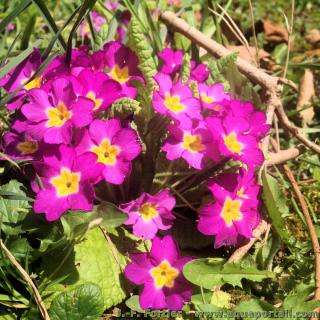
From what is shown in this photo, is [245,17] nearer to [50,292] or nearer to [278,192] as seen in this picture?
[278,192]

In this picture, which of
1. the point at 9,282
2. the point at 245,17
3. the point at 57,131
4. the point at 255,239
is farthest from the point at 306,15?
the point at 9,282

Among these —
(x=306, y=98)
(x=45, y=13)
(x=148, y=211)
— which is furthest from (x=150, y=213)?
(x=306, y=98)

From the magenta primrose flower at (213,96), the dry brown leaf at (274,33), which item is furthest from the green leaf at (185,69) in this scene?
the dry brown leaf at (274,33)

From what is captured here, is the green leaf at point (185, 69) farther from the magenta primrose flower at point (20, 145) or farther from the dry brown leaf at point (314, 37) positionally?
the dry brown leaf at point (314, 37)

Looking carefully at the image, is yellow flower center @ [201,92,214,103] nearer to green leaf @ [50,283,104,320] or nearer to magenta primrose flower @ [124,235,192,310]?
magenta primrose flower @ [124,235,192,310]

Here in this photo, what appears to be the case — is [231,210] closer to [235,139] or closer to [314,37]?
[235,139]
